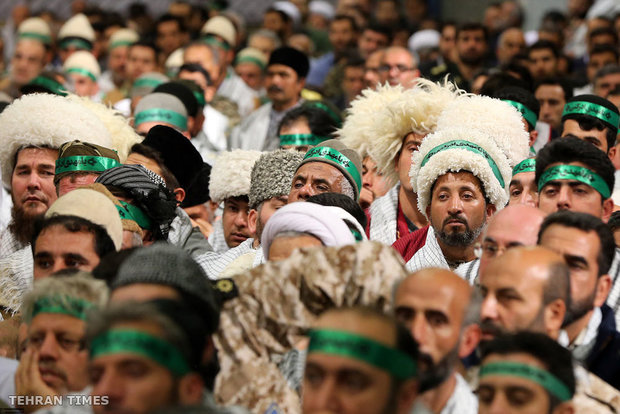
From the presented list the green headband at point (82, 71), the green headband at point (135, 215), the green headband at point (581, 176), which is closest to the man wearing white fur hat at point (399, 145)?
the green headband at point (581, 176)

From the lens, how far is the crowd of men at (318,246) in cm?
343

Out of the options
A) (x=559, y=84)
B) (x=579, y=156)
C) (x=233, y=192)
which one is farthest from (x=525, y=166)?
(x=559, y=84)

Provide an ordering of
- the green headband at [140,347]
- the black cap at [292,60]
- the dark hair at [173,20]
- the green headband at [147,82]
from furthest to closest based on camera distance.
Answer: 1. the dark hair at [173,20]
2. the green headband at [147,82]
3. the black cap at [292,60]
4. the green headband at [140,347]

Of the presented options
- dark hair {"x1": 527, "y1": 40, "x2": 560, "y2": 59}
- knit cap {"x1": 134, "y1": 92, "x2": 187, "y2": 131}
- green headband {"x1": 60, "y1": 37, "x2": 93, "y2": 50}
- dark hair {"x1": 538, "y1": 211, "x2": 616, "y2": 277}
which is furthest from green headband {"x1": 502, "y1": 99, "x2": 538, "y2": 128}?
green headband {"x1": 60, "y1": 37, "x2": 93, "y2": 50}

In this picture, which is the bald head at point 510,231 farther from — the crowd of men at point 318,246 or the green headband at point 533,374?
the green headband at point 533,374

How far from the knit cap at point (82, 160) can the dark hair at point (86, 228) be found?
4.28ft

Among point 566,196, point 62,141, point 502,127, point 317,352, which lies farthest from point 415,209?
point 317,352

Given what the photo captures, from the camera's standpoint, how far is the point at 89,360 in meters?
3.34

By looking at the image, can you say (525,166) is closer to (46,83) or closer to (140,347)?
(140,347)

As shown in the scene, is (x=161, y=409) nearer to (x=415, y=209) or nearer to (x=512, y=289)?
(x=512, y=289)

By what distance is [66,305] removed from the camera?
388 cm

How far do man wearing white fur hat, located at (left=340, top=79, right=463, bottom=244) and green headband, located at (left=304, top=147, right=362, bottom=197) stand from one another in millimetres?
417

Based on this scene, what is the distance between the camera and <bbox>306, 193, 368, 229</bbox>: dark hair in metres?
5.31

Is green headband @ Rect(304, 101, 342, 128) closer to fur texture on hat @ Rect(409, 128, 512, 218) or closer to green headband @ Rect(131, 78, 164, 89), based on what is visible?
fur texture on hat @ Rect(409, 128, 512, 218)
